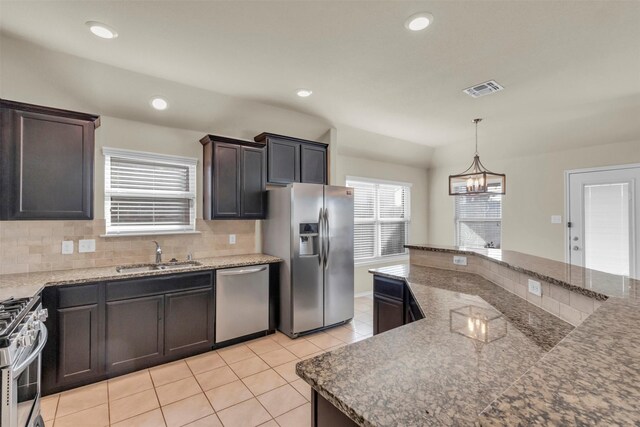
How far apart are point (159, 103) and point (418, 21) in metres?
2.56

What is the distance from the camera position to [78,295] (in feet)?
8.24

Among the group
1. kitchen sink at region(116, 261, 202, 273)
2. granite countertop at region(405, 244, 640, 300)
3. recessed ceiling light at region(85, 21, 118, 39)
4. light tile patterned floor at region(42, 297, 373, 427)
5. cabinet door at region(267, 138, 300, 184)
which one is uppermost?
recessed ceiling light at region(85, 21, 118, 39)

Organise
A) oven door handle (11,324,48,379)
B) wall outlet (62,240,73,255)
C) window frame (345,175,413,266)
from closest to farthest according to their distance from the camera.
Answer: oven door handle (11,324,48,379) < wall outlet (62,240,73,255) < window frame (345,175,413,266)

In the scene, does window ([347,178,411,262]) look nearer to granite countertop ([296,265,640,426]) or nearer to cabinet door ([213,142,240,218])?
cabinet door ([213,142,240,218])

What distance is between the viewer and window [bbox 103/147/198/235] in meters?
3.20

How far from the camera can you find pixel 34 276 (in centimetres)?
262

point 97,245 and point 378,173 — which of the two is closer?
point 97,245

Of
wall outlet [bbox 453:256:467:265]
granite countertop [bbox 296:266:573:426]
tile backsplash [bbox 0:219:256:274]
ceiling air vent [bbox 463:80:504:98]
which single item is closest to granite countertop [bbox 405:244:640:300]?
granite countertop [bbox 296:266:573:426]

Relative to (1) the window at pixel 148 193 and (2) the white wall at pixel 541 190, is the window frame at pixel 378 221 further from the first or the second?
(1) the window at pixel 148 193

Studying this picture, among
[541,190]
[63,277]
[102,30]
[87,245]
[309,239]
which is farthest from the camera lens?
[541,190]

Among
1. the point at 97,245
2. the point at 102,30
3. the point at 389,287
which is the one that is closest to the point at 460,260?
the point at 389,287

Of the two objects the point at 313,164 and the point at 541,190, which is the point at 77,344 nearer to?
the point at 313,164

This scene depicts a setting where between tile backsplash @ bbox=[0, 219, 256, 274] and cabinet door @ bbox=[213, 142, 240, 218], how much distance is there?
34cm

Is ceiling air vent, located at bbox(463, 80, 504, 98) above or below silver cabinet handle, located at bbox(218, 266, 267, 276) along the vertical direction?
above
